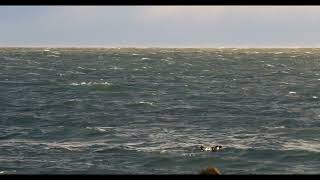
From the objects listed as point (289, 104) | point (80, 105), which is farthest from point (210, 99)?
point (80, 105)

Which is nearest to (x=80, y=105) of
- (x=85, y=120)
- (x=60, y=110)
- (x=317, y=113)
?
(x=60, y=110)

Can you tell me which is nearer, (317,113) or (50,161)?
(50,161)

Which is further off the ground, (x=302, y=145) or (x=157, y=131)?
(x=157, y=131)

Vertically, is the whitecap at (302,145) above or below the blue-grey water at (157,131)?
below

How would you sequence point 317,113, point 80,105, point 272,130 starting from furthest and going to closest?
point 80,105 → point 317,113 → point 272,130

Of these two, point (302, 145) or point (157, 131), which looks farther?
point (157, 131)

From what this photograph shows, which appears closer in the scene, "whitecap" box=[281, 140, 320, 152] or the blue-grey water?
the blue-grey water

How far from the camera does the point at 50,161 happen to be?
591 inches

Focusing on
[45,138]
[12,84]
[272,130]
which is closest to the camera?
[45,138]

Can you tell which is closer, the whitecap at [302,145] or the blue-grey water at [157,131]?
the blue-grey water at [157,131]

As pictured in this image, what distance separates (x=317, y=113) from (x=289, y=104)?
3.95m

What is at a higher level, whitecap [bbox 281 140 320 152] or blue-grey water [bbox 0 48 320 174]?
blue-grey water [bbox 0 48 320 174]
